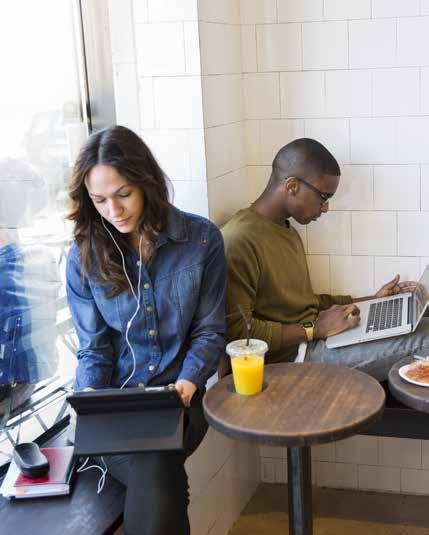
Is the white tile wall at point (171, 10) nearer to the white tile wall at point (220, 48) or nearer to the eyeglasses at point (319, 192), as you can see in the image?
the white tile wall at point (220, 48)

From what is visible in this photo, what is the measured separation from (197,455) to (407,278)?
923 mm

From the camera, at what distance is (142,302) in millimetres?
2152

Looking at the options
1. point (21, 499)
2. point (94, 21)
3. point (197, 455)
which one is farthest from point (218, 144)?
point (21, 499)

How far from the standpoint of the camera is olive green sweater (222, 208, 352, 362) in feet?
8.02

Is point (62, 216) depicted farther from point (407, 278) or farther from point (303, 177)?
point (407, 278)

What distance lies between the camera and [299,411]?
1.89 m

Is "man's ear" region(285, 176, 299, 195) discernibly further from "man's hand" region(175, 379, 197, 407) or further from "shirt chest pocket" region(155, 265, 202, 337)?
"man's hand" region(175, 379, 197, 407)

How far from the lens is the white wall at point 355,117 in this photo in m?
2.67

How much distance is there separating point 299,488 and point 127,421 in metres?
0.45

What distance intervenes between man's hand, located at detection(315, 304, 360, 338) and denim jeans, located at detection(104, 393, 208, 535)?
2.29 ft

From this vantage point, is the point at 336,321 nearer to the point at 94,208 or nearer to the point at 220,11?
the point at 94,208

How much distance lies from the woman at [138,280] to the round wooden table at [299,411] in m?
0.17

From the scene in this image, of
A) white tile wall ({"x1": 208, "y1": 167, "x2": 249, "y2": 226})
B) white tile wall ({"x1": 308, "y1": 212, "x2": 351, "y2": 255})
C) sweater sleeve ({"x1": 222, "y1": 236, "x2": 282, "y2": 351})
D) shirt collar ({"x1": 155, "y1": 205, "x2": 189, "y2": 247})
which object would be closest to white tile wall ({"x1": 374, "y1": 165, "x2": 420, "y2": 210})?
white tile wall ({"x1": 308, "y1": 212, "x2": 351, "y2": 255})

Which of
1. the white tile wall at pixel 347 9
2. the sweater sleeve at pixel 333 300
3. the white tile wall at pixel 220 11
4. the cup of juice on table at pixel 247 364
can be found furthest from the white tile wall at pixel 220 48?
the cup of juice on table at pixel 247 364
